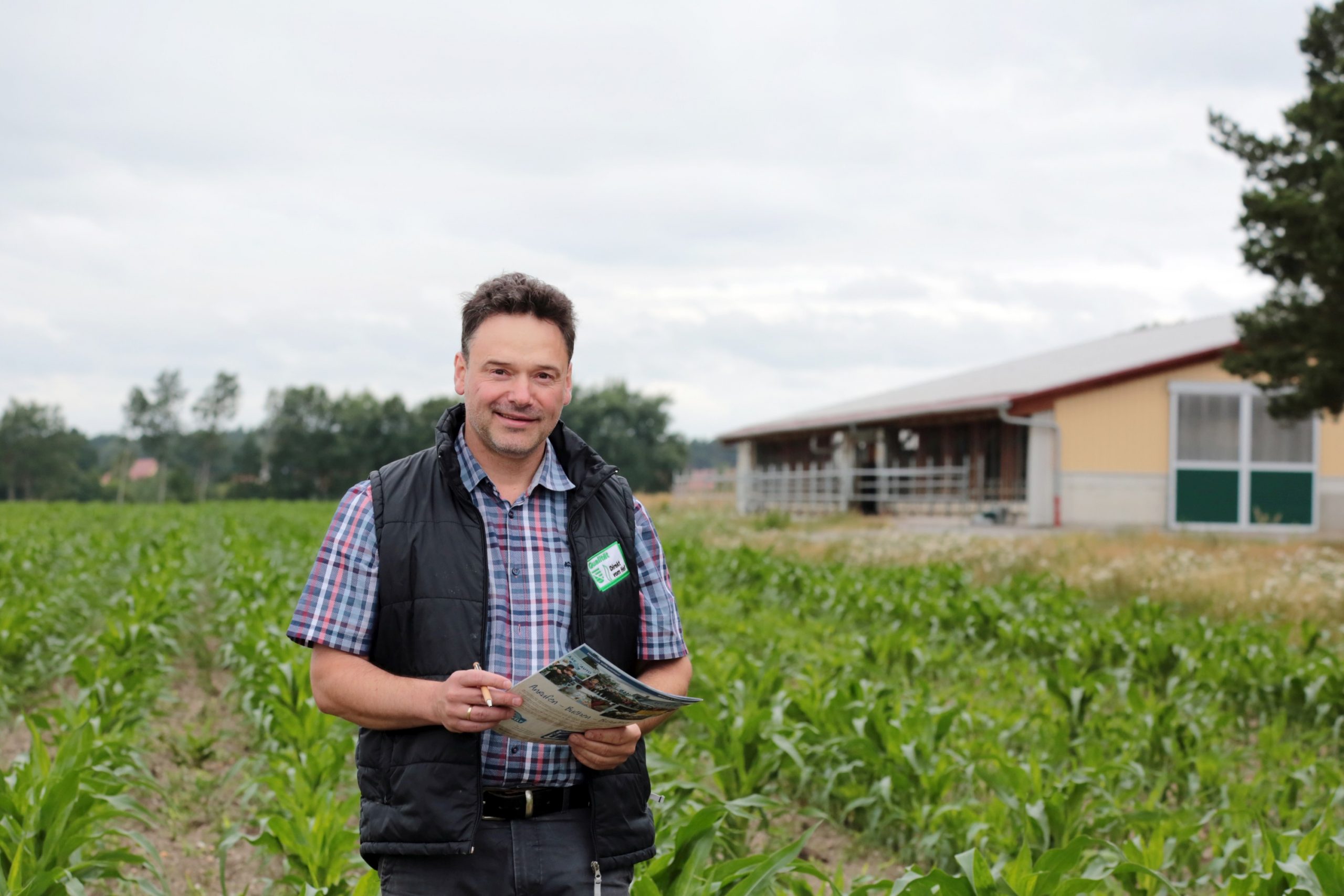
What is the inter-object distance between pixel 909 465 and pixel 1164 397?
286 inches

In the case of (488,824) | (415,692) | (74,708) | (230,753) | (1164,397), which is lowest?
(230,753)

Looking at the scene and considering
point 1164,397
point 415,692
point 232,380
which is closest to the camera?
point 415,692

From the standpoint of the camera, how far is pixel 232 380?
91125 millimetres

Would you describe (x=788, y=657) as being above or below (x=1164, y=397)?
below

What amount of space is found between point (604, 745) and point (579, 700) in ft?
0.68

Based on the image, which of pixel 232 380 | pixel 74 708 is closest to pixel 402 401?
pixel 232 380

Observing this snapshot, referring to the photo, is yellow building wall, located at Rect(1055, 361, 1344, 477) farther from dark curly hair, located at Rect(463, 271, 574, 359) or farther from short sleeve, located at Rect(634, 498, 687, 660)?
dark curly hair, located at Rect(463, 271, 574, 359)

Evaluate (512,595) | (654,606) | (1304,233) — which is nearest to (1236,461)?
(1304,233)

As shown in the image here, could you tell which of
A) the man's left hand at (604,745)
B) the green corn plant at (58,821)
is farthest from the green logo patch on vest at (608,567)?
the green corn plant at (58,821)

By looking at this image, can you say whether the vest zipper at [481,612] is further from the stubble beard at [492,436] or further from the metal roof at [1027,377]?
the metal roof at [1027,377]

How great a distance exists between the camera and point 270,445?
77250mm

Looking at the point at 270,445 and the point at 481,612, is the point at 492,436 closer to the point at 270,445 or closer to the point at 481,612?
the point at 481,612

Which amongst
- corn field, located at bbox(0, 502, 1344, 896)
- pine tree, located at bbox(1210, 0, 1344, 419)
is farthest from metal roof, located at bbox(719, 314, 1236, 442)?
corn field, located at bbox(0, 502, 1344, 896)

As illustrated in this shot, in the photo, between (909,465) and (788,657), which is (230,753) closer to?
(788,657)
